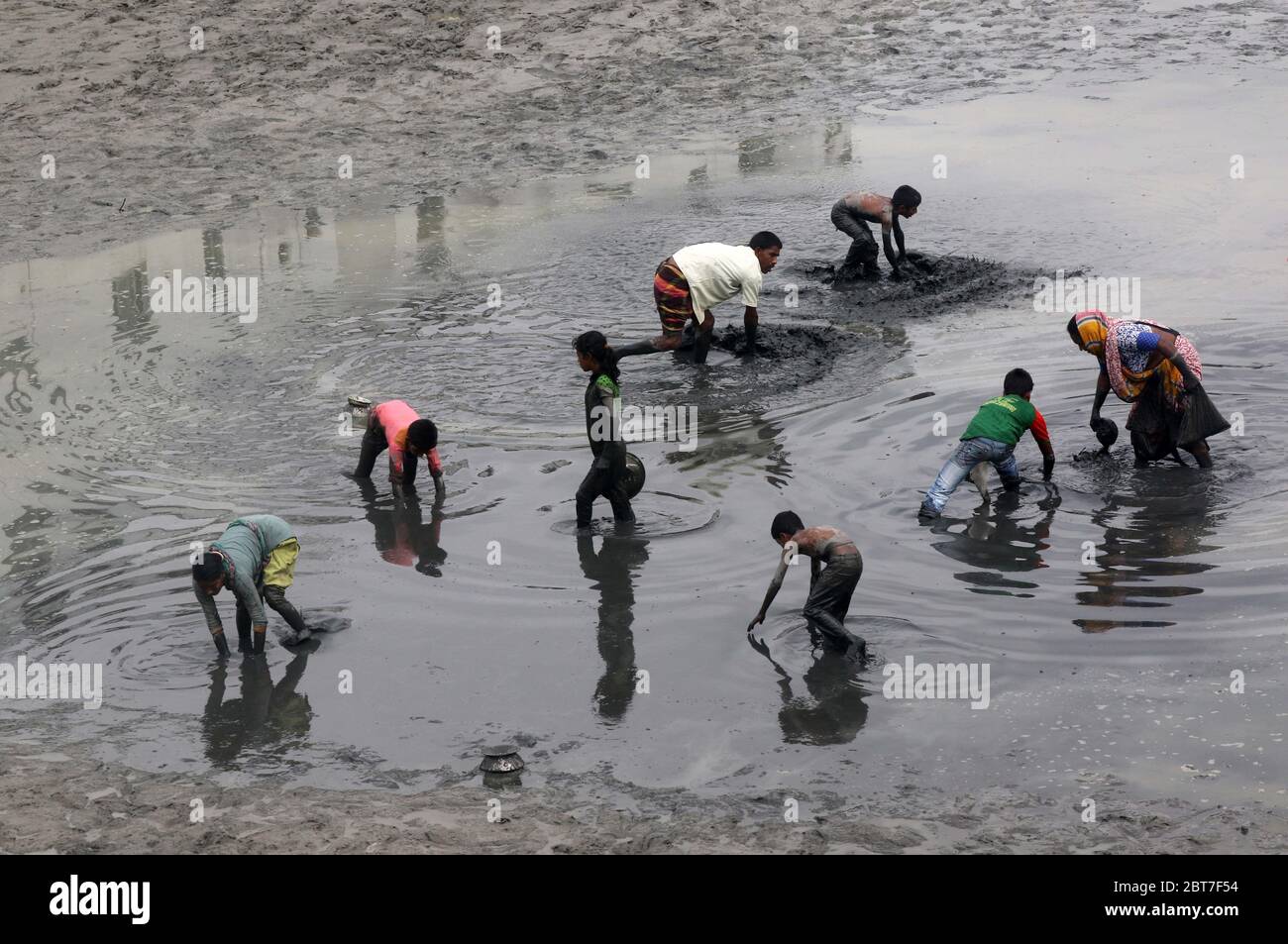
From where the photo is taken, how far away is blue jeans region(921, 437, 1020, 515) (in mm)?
11398

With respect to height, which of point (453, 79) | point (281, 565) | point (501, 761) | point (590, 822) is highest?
point (453, 79)

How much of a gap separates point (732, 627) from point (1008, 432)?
2.88 m

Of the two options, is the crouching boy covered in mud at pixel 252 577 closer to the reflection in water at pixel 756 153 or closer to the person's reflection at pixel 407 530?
the person's reflection at pixel 407 530

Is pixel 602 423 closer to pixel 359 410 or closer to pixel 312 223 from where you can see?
pixel 359 410

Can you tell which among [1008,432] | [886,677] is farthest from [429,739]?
[1008,432]

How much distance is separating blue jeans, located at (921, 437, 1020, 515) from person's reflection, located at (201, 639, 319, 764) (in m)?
4.78

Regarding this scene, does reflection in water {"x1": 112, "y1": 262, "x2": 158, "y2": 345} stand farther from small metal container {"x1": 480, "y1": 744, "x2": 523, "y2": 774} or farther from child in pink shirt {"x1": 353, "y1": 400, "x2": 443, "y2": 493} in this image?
small metal container {"x1": 480, "y1": 744, "x2": 523, "y2": 774}

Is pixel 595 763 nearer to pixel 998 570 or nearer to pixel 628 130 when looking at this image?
pixel 998 570

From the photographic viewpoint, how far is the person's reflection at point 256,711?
29.1 feet

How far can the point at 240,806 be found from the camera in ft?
26.4
